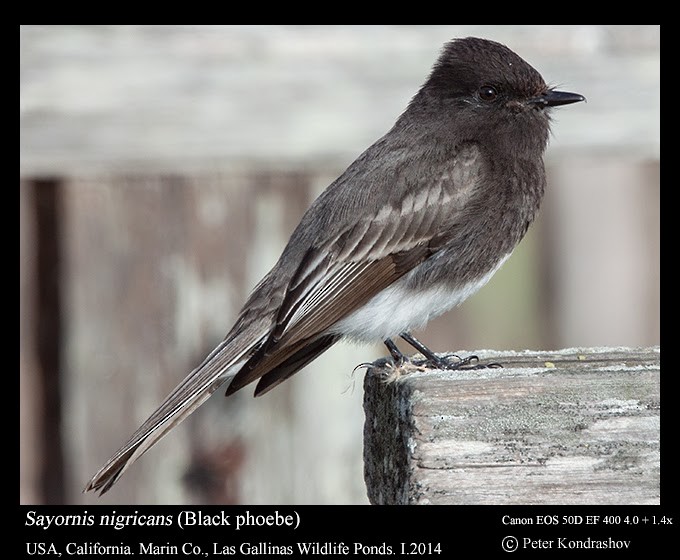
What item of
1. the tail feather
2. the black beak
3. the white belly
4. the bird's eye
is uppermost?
the bird's eye

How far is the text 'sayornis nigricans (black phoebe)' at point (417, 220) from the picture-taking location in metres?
4.21

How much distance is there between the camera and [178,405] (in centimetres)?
372

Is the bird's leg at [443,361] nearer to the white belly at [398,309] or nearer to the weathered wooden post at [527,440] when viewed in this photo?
the white belly at [398,309]

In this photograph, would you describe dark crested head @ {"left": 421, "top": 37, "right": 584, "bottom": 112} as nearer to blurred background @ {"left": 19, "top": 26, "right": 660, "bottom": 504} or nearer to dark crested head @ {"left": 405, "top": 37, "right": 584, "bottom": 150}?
dark crested head @ {"left": 405, "top": 37, "right": 584, "bottom": 150}

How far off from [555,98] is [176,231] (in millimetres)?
1496

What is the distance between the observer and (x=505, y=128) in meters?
4.79

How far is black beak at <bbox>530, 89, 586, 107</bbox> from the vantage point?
4.50 meters

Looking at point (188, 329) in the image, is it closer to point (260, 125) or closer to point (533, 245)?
point (260, 125)

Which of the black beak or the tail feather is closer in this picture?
the tail feather

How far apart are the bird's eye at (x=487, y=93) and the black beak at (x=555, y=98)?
0.16m

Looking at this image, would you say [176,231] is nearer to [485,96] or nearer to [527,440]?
[485,96]

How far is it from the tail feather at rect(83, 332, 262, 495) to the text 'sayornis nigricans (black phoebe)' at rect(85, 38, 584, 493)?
0.04 feet

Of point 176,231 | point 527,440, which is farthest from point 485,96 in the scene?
point 527,440

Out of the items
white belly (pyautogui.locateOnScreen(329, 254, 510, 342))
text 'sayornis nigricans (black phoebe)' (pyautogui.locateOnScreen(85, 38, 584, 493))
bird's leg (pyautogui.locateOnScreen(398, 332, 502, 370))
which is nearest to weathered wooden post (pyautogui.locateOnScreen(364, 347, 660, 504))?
bird's leg (pyautogui.locateOnScreen(398, 332, 502, 370))
